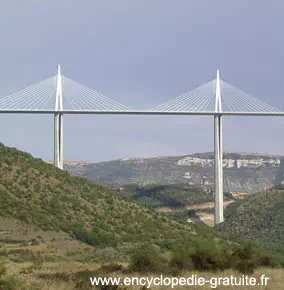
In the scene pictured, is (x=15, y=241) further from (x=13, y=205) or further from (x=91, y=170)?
(x=91, y=170)

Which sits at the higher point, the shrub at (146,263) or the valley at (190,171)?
the valley at (190,171)

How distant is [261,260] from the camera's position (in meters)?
14.9

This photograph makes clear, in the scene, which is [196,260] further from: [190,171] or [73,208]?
[190,171]

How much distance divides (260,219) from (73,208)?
25813mm

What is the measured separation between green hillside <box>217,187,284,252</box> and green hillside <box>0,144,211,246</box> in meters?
12.5

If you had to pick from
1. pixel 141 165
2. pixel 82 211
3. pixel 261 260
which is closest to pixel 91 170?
pixel 141 165

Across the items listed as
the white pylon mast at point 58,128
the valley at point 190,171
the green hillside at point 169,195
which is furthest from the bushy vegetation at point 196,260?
the valley at point 190,171

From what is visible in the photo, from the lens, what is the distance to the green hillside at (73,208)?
95.3 feet

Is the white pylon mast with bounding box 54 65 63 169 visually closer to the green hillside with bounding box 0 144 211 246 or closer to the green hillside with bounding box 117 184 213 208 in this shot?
the green hillside with bounding box 0 144 211 246

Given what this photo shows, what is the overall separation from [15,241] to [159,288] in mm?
14135

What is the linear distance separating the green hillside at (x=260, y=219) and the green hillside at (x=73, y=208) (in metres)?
12.5

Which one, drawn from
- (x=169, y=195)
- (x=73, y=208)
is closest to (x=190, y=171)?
(x=169, y=195)

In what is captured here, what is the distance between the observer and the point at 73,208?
32.3 meters

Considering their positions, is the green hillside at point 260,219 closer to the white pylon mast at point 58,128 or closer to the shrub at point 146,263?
the white pylon mast at point 58,128
